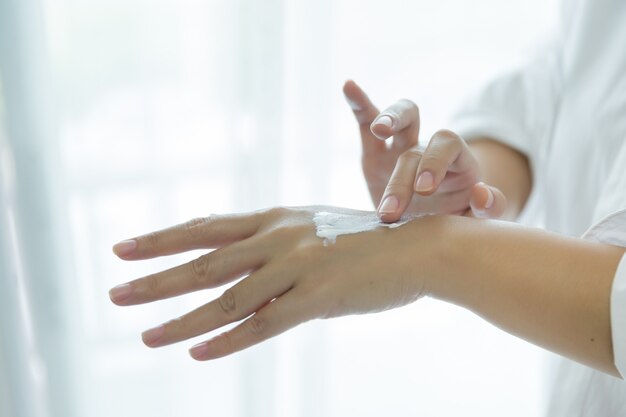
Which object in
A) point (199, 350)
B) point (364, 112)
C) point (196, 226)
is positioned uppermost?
point (364, 112)

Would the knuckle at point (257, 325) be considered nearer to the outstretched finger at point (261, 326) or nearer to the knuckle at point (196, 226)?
the outstretched finger at point (261, 326)

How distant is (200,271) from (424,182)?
243 mm

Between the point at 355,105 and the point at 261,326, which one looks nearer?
the point at 261,326

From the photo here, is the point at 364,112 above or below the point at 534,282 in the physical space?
above

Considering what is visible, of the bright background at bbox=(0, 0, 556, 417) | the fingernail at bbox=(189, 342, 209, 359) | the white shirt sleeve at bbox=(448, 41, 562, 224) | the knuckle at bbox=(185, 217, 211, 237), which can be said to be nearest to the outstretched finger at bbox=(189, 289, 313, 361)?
the fingernail at bbox=(189, 342, 209, 359)

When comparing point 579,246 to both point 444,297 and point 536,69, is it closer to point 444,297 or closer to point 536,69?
point 444,297

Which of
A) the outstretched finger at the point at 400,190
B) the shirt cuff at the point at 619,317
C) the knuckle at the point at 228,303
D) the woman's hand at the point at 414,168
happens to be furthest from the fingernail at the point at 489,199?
the knuckle at the point at 228,303

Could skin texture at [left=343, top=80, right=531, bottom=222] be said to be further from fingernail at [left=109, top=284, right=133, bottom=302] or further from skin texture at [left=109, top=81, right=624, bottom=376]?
fingernail at [left=109, top=284, right=133, bottom=302]

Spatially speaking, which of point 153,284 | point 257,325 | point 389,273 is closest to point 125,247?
point 153,284

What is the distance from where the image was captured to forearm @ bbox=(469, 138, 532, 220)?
3.17 ft

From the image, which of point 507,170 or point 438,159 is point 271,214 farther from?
point 507,170

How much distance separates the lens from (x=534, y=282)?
65cm

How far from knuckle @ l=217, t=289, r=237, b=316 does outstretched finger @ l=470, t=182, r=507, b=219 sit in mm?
302

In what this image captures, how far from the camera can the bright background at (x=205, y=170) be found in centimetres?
88
